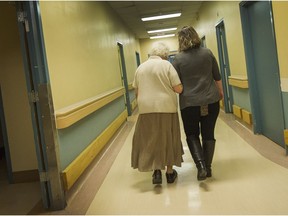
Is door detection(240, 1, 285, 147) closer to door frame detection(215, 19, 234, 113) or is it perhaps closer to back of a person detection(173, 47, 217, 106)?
back of a person detection(173, 47, 217, 106)

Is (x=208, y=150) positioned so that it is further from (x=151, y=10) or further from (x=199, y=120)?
(x=151, y=10)

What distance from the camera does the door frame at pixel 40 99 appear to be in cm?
260

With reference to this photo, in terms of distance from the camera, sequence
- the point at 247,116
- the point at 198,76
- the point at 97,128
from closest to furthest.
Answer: the point at 198,76 → the point at 97,128 → the point at 247,116

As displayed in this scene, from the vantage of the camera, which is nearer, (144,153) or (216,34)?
(144,153)

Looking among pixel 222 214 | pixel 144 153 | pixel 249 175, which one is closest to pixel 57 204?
pixel 144 153

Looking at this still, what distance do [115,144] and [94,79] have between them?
110 cm

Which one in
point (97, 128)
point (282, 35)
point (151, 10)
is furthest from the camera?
point (151, 10)

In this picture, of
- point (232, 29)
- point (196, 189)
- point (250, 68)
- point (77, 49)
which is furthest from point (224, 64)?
point (196, 189)

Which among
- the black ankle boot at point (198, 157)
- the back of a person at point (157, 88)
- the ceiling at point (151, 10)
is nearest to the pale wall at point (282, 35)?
the black ankle boot at point (198, 157)

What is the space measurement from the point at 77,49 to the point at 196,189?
238 centimetres

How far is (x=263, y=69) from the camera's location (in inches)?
171

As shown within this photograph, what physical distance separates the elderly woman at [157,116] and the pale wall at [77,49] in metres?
0.87

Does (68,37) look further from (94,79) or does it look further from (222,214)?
(222,214)

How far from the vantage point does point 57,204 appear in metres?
2.73
